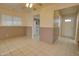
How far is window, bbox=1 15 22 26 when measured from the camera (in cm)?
431

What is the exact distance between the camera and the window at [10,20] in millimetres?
4312

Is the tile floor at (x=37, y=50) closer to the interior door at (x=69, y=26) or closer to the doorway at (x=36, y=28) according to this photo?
the interior door at (x=69, y=26)

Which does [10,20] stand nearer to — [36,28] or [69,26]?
[36,28]

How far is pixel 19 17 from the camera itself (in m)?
4.77

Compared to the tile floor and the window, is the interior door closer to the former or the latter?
the tile floor

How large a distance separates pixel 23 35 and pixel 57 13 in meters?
2.16

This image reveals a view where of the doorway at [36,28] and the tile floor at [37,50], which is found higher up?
the doorway at [36,28]

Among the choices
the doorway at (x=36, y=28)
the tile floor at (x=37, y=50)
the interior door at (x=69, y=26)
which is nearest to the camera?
the tile floor at (x=37, y=50)

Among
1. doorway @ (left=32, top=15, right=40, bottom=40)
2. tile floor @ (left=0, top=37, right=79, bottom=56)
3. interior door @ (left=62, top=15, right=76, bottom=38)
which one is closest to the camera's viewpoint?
tile floor @ (left=0, top=37, right=79, bottom=56)

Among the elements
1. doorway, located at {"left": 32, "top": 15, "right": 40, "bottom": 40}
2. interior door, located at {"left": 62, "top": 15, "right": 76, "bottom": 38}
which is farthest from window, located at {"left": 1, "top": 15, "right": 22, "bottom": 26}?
interior door, located at {"left": 62, "top": 15, "right": 76, "bottom": 38}

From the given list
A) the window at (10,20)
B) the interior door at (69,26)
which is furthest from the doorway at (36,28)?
the interior door at (69,26)

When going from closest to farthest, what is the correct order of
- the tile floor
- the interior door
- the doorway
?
1. the tile floor
2. the interior door
3. the doorway

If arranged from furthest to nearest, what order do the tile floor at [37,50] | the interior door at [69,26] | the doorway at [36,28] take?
the doorway at [36,28] → the interior door at [69,26] → the tile floor at [37,50]

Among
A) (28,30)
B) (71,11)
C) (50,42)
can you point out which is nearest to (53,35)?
(50,42)
